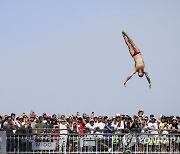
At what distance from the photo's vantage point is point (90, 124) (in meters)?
25.7

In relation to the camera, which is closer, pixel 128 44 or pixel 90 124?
pixel 128 44

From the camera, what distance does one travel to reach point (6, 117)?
24547mm

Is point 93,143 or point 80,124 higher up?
point 80,124

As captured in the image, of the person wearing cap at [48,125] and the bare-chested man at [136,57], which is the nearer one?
the bare-chested man at [136,57]

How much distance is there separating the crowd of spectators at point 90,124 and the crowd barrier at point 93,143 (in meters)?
0.42

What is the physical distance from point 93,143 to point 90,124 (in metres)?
1.98

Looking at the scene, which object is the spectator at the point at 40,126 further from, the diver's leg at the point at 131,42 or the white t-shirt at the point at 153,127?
the diver's leg at the point at 131,42

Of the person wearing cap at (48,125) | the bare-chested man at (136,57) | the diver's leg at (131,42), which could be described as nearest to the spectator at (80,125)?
the person wearing cap at (48,125)

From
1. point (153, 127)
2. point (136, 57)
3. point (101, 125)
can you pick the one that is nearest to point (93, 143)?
point (101, 125)

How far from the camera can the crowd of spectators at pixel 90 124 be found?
24.3 meters

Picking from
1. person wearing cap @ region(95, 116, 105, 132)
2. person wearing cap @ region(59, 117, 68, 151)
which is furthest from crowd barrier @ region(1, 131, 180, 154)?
person wearing cap @ region(95, 116, 105, 132)

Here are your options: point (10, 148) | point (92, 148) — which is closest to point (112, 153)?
point (92, 148)

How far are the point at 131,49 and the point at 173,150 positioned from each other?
4.89 m

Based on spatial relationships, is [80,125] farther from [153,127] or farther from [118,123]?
[153,127]
